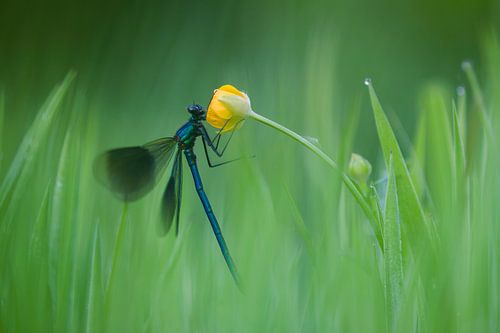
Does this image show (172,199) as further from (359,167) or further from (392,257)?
(392,257)

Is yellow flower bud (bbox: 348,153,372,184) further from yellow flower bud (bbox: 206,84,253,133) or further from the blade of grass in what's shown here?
the blade of grass

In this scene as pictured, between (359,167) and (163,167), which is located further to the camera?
(163,167)

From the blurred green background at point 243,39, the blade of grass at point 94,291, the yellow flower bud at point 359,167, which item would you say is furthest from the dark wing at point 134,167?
the blurred green background at point 243,39

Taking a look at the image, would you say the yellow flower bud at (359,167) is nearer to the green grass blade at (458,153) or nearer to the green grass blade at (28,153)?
the green grass blade at (458,153)

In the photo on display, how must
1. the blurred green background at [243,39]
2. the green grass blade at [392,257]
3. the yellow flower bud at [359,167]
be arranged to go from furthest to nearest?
the blurred green background at [243,39] → the yellow flower bud at [359,167] → the green grass blade at [392,257]

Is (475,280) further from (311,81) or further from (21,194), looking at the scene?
(311,81)

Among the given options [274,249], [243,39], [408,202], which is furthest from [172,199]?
[243,39]
